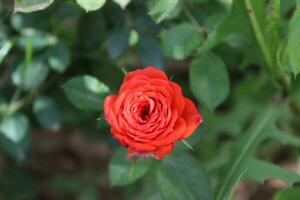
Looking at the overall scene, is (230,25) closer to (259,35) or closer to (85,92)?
(259,35)

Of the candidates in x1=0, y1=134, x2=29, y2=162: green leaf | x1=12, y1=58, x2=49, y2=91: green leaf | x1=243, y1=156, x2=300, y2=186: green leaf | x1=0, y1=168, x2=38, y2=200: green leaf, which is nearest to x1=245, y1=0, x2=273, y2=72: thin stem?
x1=243, y1=156, x2=300, y2=186: green leaf

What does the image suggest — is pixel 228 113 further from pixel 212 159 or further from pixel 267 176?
pixel 267 176

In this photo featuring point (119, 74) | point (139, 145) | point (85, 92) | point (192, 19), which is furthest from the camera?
point (119, 74)

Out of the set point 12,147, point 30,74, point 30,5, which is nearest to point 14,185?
point 12,147

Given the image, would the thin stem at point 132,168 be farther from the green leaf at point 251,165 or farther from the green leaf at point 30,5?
the green leaf at point 30,5

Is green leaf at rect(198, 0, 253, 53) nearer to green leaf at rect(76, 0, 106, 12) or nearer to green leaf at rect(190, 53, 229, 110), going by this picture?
green leaf at rect(190, 53, 229, 110)

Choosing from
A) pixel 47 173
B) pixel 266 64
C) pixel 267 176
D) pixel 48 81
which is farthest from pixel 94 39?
pixel 47 173
